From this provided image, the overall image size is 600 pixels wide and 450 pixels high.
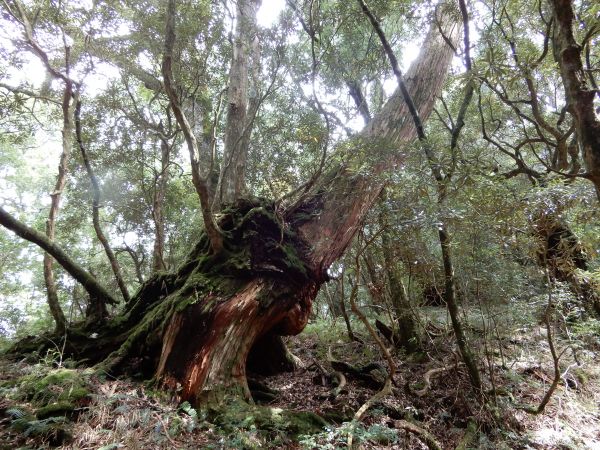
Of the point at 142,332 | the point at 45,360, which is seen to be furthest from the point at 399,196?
the point at 45,360

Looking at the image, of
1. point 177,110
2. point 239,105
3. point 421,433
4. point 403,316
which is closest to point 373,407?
point 421,433

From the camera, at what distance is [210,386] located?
3.89m

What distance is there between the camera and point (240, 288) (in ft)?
14.8

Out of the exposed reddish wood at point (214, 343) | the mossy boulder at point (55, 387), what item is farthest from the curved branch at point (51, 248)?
the exposed reddish wood at point (214, 343)

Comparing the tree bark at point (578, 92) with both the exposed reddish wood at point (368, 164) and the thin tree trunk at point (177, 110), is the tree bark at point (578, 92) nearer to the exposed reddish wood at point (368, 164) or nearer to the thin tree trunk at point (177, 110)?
the exposed reddish wood at point (368, 164)

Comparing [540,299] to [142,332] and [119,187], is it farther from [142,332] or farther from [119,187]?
[119,187]

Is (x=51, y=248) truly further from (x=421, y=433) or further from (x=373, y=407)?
(x=421, y=433)

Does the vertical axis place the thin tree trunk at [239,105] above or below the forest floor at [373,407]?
above

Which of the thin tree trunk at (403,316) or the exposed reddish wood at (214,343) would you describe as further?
the thin tree trunk at (403,316)

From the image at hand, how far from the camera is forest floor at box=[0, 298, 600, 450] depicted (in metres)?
3.08

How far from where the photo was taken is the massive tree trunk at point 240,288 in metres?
4.11

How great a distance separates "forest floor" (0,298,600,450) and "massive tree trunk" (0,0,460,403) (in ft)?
1.35

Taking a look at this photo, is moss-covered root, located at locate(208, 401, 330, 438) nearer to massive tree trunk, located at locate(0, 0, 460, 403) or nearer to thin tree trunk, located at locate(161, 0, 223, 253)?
massive tree trunk, located at locate(0, 0, 460, 403)

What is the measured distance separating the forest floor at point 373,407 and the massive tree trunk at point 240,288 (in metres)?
0.41
